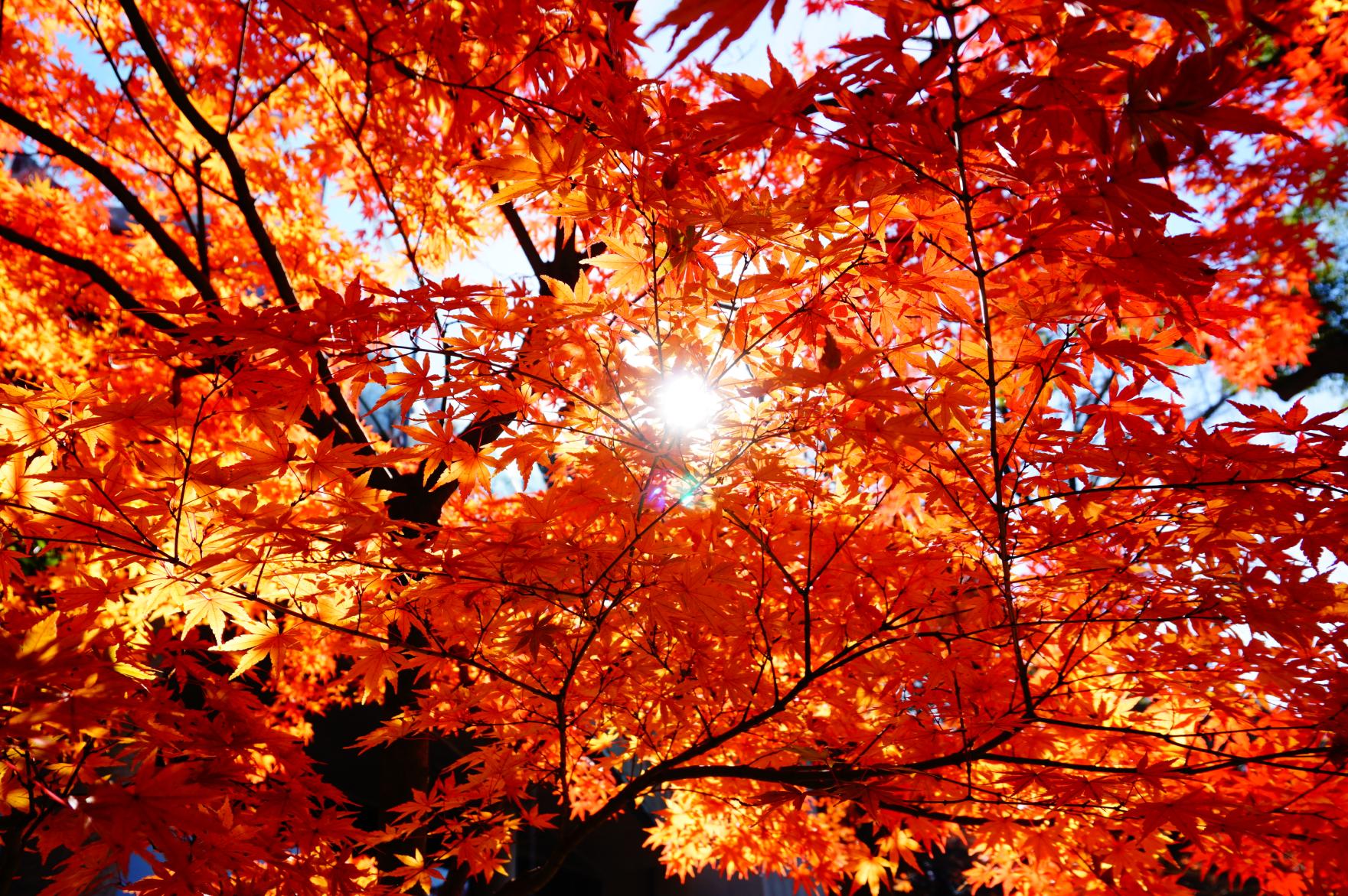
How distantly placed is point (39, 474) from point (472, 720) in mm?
1592

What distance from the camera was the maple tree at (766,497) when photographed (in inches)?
52.6

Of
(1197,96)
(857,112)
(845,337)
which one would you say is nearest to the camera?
(1197,96)

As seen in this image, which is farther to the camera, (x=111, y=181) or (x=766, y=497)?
(x=111, y=181)

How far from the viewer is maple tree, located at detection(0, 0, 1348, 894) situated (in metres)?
1.33

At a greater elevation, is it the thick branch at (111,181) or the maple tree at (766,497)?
the thick branch at (111,181)

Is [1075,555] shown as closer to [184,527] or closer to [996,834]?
[996,834]

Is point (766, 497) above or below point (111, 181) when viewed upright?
below

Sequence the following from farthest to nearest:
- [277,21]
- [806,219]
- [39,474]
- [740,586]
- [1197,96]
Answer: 1. [277,21]
2. [740,586]
3. [39,474]
4. [806,219]
5. [1197,96]

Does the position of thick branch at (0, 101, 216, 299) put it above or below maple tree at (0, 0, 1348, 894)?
above

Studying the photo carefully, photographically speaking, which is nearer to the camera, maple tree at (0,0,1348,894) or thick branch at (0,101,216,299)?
maple tree at (0,0,1348,894)

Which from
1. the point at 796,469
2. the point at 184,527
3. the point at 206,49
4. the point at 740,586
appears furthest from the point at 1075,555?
the point at 206,49

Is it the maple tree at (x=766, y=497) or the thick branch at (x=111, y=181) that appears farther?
the thick branch at (x=111, y=181)

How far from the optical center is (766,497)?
246 cm

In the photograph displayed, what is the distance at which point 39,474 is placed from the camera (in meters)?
1.83
